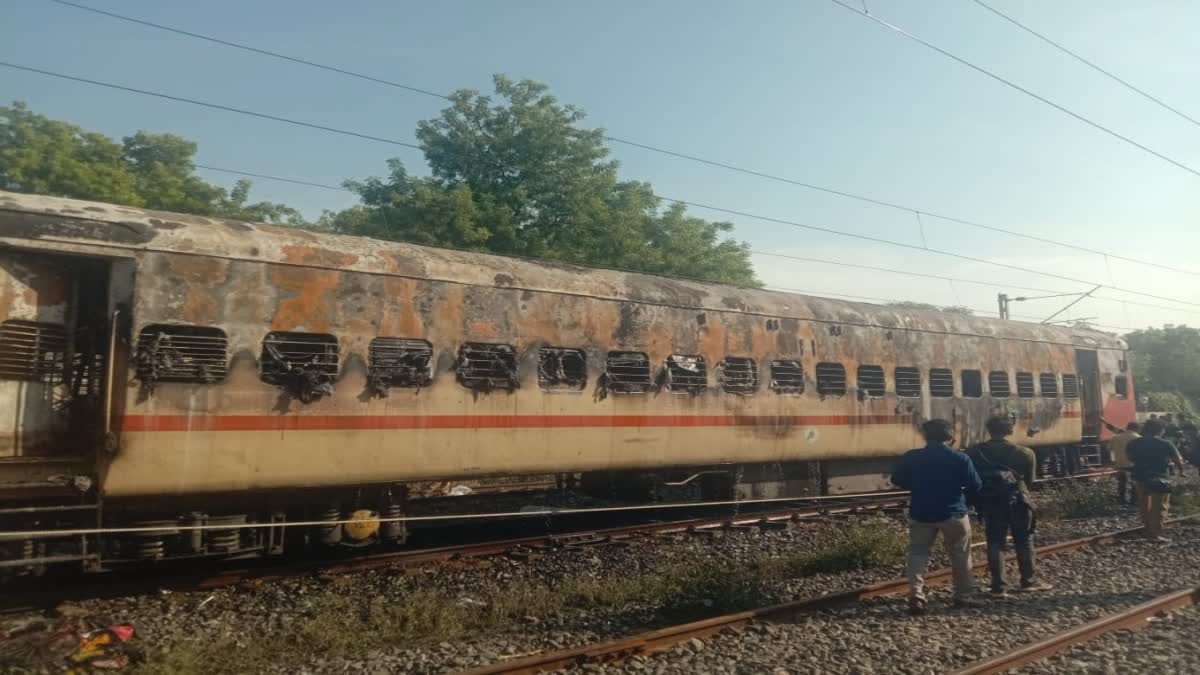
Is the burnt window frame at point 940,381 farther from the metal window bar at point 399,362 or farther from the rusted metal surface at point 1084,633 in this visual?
the metal window bar at point 399,362

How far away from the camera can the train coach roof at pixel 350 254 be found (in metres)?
6.48

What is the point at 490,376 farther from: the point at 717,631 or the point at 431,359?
the point at 717,631

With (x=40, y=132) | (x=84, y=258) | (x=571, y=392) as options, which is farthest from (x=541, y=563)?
(x=40, y=132)

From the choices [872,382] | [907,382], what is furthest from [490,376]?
[907,382]

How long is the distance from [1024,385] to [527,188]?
1352 centimetres

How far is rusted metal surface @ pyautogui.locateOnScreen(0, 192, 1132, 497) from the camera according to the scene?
6.65 m

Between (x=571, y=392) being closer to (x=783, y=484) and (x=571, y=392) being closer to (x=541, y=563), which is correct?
(x=541, y=563)

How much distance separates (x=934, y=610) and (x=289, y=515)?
6.14 m

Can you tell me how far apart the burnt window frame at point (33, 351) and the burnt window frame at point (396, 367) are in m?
2.53

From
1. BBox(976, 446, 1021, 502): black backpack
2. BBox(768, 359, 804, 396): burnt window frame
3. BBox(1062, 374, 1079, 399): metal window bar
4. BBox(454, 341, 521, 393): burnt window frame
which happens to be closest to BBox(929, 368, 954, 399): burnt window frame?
BBox(768, 359, 804, 396): burnt window frame

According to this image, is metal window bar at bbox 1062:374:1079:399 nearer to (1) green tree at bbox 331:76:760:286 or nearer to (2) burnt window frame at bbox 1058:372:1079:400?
(2) burnt window frame at bbox 1058:372:1079:400

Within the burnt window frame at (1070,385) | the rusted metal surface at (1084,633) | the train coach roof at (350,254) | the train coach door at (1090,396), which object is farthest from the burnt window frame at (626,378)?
the train coach door at (1090,396)

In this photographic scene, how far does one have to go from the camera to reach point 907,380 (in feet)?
41.9

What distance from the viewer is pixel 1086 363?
16859 millimetres
